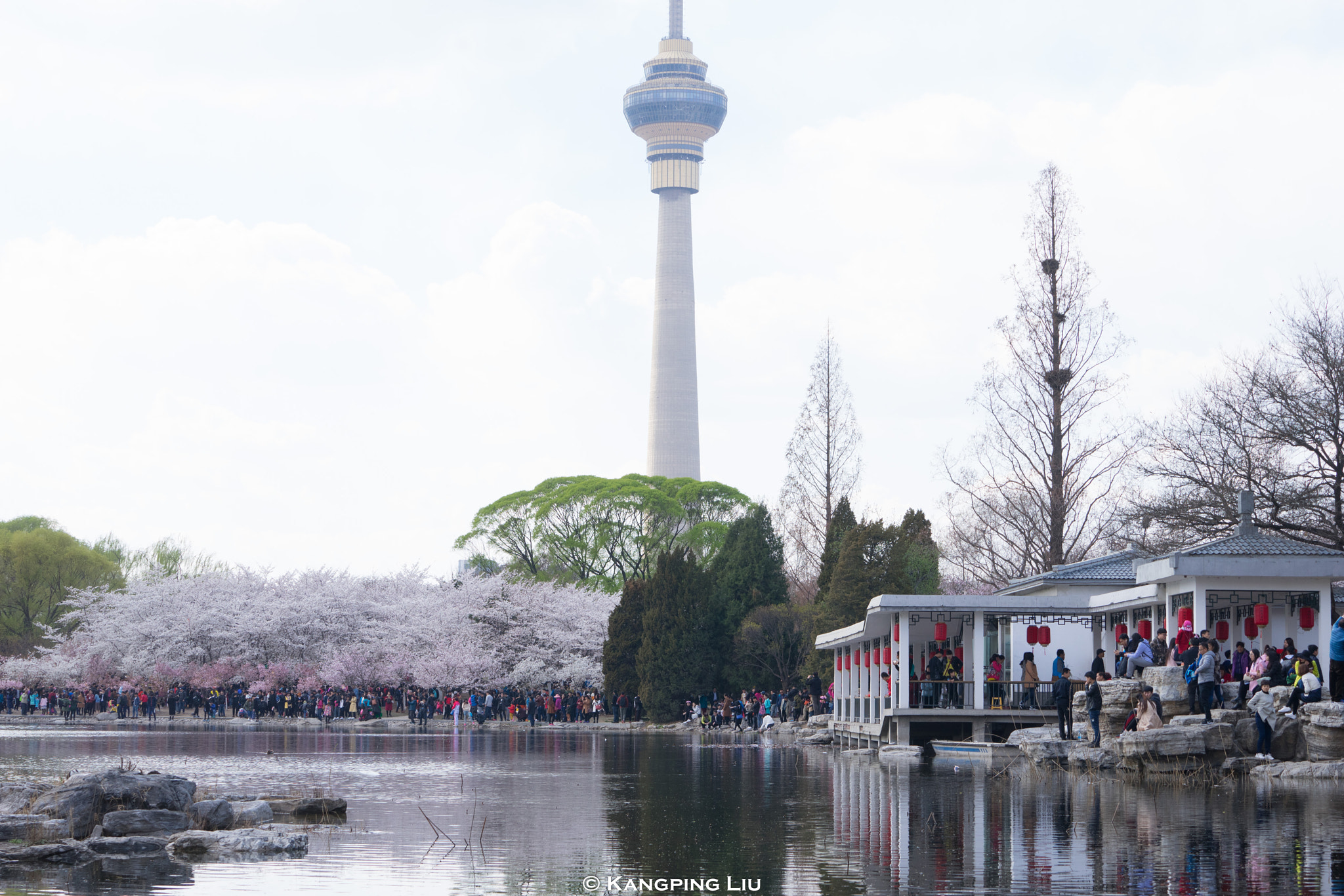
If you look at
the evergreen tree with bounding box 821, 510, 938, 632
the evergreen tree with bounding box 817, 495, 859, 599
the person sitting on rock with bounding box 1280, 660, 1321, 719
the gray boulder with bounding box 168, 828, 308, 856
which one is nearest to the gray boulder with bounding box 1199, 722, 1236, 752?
the person sitting on rock with bounding box 1280, 660, 1321, 719

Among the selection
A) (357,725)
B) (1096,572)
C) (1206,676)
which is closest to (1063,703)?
(1206,676)

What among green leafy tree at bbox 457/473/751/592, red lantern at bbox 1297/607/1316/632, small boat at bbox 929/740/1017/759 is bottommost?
small boat at bbox 929/740/1017/759

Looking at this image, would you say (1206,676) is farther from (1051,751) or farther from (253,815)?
(253,815)

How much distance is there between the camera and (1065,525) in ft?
145

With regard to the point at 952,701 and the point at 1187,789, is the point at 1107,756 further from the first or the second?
the point at 952,701

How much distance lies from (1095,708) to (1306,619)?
199 inches

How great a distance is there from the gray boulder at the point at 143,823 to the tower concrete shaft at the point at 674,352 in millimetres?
121076

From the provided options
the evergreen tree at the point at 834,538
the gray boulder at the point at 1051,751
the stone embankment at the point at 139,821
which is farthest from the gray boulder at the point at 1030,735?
the evergreen tree at the point at 834,538

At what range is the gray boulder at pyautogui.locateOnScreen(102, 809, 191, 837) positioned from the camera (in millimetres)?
16203

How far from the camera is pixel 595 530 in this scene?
271ft

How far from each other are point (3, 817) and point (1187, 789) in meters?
15.5

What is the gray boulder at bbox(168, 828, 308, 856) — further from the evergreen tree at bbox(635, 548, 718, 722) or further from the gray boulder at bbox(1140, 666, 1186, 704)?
the evergreen tree at bbox(635, 548, 718, 722)

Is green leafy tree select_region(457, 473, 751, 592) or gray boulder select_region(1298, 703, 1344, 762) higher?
green leafy tree select_region(457, 473, 751, 592)

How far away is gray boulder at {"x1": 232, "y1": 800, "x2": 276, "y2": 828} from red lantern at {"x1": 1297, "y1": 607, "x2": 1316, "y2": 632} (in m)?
19.4
